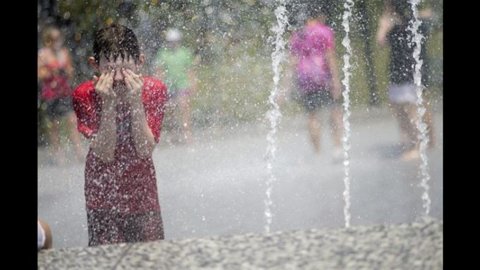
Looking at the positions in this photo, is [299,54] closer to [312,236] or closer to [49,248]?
[312,236]

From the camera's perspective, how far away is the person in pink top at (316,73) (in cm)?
342

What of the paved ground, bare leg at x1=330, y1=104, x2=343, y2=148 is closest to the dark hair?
the paved ground

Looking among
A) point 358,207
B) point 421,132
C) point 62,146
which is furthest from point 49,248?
point 421,132

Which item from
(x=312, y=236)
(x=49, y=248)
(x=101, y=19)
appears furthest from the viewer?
(x=101, y=19)

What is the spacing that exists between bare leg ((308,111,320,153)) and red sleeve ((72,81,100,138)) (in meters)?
0.83

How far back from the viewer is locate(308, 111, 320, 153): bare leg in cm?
343

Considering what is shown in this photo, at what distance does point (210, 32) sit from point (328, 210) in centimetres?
→ 84

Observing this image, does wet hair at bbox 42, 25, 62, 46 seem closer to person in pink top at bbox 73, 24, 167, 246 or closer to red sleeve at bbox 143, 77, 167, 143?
person in pink top at bbox 73, 24, 167, 246

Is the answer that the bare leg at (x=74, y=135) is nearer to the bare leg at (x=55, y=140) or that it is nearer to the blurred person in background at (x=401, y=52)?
the bare leg at (x=55, y=140)

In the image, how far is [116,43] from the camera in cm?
337

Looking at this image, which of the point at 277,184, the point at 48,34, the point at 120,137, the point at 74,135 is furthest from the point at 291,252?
the point at 48,34

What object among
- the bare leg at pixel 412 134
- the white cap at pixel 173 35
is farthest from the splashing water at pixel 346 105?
the white cap at pixel 173 35

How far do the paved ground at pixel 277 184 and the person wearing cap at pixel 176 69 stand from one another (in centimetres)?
17
